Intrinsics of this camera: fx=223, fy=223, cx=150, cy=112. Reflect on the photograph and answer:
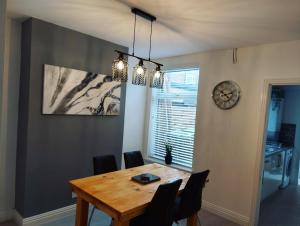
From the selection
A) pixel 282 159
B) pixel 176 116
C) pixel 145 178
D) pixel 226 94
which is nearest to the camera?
pixel 145 178

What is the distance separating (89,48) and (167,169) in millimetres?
2029

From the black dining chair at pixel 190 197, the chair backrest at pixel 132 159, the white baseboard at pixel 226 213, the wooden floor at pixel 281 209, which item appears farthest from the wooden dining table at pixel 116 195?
the wooden floor at pixel 281 209

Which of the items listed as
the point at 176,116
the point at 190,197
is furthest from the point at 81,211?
the point at 176,116

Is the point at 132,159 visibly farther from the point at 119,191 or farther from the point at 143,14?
the point at 143,14

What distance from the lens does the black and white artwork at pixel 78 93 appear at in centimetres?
282

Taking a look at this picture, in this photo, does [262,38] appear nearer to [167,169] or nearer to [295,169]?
[167,169]

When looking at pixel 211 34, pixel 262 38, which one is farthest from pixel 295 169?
pixel 211 34

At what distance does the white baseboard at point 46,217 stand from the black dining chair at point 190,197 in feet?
5.42

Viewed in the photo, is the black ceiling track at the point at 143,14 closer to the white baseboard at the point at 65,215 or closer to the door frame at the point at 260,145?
the door frame at the point at 260,145

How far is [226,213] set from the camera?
3336mm

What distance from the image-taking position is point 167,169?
9.89 ft

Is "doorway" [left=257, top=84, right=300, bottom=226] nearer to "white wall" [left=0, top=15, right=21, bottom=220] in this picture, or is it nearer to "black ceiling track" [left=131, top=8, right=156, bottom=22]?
"black ceiling track" [left=131, top=8, right=156, bottom=22]

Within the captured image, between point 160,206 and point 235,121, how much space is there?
1.92 m

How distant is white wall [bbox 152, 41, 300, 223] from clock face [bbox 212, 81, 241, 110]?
2.7 inches
